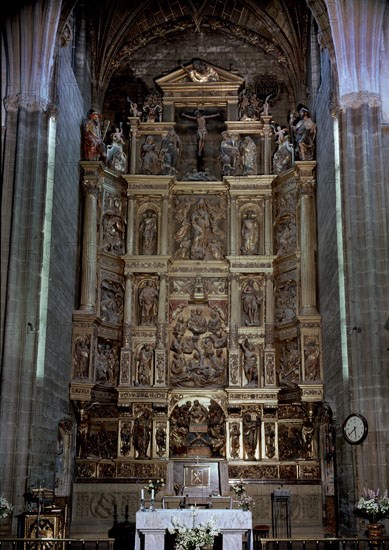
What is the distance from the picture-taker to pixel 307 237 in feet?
73.7

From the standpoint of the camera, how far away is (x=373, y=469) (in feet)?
52.0

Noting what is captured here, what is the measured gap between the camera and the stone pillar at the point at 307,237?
72.3 feet

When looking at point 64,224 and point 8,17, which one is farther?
point 64,224

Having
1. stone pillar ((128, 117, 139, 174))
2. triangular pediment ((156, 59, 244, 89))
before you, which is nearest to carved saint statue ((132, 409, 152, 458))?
stone pillar ((128, 117, 139, 174))

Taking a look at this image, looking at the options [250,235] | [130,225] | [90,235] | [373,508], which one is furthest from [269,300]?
[373,508]

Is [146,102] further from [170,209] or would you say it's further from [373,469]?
[373,469]

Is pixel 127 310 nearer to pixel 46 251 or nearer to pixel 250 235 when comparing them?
pixel 250 235

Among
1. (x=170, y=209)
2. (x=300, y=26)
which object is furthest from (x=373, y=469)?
(x=300, y=26)

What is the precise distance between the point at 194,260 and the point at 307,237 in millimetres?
3343

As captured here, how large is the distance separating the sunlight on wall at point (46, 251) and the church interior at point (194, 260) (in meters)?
0.06

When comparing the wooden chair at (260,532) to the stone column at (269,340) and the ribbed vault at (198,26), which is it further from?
the ribbed vault at (198,26)

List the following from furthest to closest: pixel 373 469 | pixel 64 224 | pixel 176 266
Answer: pixel 176 266
pixel 64 224
pixel 373 469

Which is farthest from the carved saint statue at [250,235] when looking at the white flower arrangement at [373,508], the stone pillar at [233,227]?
the white flower arrangement at [373,508]

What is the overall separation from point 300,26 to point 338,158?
25.9ft
